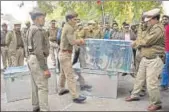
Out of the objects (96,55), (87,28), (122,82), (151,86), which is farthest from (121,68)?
(87,28)

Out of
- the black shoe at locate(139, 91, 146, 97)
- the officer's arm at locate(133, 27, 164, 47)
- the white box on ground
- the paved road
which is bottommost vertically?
the paved road

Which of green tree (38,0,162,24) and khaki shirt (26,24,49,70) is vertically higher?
green tree (38,0,162,24)

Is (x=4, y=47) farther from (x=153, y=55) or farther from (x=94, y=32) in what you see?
(x=153, y=55)

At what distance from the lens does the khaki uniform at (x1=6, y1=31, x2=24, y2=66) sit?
10961 mm

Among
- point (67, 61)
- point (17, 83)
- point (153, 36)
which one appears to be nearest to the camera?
point (153, 36)

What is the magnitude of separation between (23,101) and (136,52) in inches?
110

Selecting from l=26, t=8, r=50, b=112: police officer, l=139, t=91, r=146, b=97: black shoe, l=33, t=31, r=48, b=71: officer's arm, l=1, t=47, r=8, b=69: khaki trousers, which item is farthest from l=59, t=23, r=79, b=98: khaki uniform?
l=1, t=47, r=8, b=69: khaki trousers

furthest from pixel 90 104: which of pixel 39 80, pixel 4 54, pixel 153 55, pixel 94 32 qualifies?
pixel 4 54

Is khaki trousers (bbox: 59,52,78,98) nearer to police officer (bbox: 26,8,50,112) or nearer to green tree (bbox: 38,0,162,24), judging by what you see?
police officer (bbox: 26,8,50,112)

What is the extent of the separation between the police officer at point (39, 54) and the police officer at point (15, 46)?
464 centimetres

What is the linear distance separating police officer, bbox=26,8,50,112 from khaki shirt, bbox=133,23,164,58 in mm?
1820

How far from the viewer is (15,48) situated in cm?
1105

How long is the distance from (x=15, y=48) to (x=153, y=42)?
17.9 ft

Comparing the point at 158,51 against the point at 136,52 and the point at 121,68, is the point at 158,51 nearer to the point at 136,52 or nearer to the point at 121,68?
the point at 121,68
